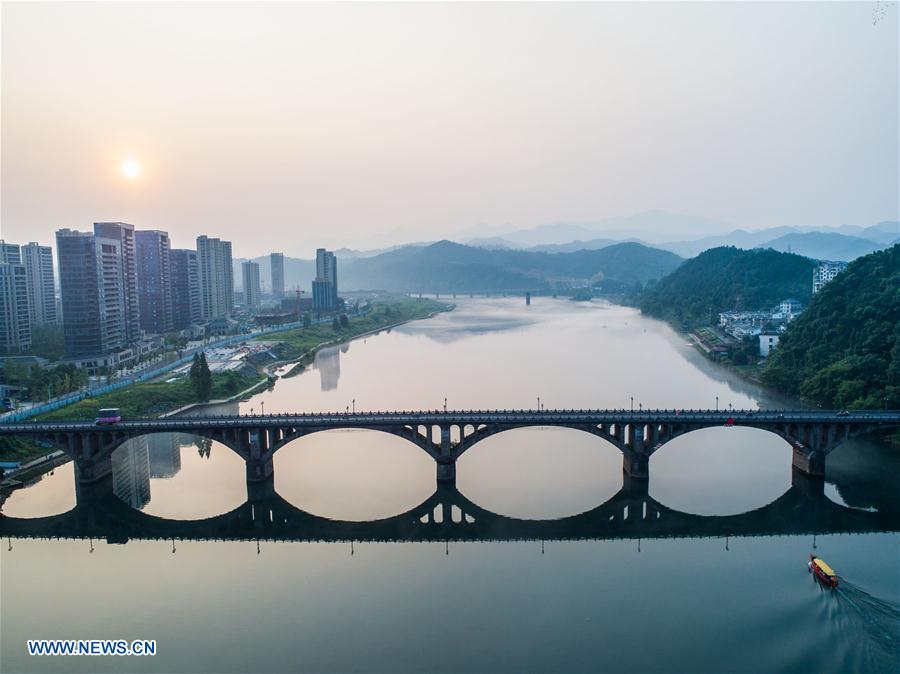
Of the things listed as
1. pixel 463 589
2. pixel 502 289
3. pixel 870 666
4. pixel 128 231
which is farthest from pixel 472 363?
pixel 502 289

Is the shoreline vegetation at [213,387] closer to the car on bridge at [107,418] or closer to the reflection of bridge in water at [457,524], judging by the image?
the car on bridge at [107,418]

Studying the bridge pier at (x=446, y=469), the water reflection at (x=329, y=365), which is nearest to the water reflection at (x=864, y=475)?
the bridge pier at (x=446, y=469)

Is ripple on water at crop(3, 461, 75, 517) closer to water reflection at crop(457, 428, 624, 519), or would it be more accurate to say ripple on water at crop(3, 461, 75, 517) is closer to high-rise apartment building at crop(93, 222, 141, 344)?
water reflection at crop(457, 428, 624, 519)

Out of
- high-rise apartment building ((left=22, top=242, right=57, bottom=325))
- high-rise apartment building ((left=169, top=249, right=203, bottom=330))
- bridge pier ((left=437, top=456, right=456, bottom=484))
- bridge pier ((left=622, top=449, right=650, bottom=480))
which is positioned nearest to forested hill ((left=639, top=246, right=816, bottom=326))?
bridge pier ((left=622, top=449, right=650, bottom=480))

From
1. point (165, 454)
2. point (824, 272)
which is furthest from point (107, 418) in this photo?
point (824, 272)

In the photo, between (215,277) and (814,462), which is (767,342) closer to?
(814,462)

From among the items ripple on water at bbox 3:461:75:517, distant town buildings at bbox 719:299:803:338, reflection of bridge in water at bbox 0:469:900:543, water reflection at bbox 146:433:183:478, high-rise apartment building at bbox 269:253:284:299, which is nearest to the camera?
reflection of bridge in water at bbox 0:469:900:543

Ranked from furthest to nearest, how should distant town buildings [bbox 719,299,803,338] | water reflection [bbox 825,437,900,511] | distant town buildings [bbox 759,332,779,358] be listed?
distant town buildings [bbox 719,299,803,338], distant town buildings [bbox 759,332,779,358], water reflection [bbox 825,437,900,511]
